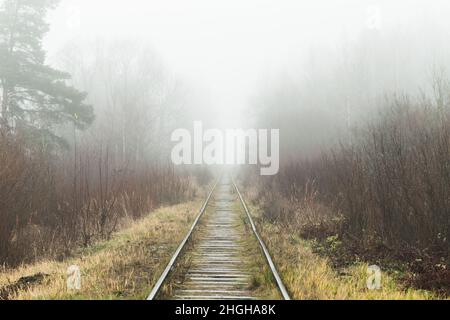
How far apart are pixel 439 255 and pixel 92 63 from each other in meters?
46.0

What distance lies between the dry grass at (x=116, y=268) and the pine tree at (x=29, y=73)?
10.0 m

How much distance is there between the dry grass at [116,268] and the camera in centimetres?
569

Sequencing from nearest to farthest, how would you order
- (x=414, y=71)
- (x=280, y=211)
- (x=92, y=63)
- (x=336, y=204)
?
(x=336, y=204)
(x=280, y=211)
(x=414, y=71)
(x=92, y=63)

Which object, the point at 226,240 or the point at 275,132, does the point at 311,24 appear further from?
the point at 226,240

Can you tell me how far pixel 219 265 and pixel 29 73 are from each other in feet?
50.2

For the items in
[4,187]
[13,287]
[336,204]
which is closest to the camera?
[13,287]

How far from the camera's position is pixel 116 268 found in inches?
271

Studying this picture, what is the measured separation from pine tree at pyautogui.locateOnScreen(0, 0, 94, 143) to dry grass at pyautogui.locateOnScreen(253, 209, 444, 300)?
13486mm

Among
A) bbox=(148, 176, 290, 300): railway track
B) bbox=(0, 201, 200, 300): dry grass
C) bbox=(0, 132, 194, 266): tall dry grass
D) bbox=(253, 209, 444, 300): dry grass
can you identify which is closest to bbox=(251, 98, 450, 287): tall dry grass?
bbox=(253, 209, 444, 300): dry grass

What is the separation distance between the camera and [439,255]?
21.3 feet

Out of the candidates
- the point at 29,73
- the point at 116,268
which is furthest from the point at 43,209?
the point at 29,73

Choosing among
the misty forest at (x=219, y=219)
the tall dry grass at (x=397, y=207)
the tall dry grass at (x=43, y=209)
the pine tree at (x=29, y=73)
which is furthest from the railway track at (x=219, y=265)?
the pine tree at (x=29, y=73)

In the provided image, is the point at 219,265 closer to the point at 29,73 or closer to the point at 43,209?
the point at 43,209

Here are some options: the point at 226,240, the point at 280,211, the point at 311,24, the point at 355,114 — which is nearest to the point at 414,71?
the point at 355,114
